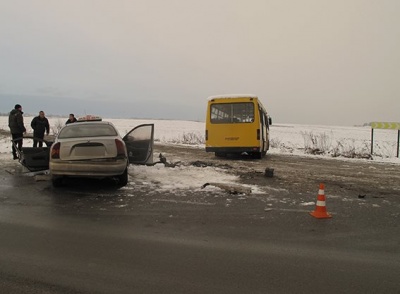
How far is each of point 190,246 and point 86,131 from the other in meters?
5.02

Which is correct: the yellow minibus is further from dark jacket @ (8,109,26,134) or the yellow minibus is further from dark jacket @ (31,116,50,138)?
dark jacket @ (8,109,26,134)

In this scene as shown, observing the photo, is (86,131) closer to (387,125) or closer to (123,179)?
(123,179)

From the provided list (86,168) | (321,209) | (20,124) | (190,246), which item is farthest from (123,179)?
(20,124)

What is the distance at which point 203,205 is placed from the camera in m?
6.99

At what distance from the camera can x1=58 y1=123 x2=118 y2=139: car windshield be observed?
27.8ft

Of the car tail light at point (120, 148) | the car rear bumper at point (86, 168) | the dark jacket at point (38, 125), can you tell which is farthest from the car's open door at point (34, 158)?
the dark jacket at point (38, 125)

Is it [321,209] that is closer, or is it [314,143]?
[321,209]

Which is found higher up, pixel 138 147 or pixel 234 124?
pixel 234 124

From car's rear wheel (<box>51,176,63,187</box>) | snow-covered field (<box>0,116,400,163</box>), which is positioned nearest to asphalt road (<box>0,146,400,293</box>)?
car's rear wheel (<box>51,176,63,187</box>)

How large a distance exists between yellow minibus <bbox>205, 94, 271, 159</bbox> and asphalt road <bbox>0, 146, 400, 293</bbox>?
868 centimetres

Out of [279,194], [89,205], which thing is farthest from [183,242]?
[279,194]

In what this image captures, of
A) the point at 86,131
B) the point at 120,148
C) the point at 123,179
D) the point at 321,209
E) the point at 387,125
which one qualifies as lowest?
the point at 321,209

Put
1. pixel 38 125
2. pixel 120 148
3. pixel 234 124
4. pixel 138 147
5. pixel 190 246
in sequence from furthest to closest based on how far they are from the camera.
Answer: pixel 234 124
pixel 38 125
pixel 138 147
pixel 120 148
pixel 190 246

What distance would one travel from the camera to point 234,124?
53.2 feet
